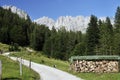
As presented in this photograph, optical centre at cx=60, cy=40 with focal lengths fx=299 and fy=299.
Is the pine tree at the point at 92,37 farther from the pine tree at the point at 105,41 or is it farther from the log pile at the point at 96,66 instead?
the log pile at the point at 96,66

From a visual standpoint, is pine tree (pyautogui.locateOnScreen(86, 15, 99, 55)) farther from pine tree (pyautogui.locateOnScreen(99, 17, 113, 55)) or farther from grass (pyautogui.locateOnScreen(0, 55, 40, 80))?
grass (pyautogui.locateOnScreen(0, 55, 40, 80))

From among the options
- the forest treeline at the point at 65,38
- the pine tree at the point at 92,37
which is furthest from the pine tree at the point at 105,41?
the pine tree at the point at 92,37

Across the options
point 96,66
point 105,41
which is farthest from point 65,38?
point 96,66

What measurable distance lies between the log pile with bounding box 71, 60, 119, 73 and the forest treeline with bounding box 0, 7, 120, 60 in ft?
172

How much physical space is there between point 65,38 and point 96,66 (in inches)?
4536

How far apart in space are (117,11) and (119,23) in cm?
471

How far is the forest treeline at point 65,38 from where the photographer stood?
97.9m

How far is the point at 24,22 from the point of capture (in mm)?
189750

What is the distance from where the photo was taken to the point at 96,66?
36125mm

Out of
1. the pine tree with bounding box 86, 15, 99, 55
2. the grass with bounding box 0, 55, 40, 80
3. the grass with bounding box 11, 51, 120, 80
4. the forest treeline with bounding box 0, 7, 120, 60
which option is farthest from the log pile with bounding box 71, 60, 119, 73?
the pine tree with bounding box 86, 15, 99, 55

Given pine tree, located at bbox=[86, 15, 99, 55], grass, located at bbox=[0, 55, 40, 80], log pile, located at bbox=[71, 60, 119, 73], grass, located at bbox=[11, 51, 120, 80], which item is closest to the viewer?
grass, located at bbox=[11, 51, 120, 80]

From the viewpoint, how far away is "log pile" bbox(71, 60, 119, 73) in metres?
35.3

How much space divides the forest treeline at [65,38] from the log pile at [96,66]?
52340 mm

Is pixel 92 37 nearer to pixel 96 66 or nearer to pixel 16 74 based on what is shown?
pixel 96 66
